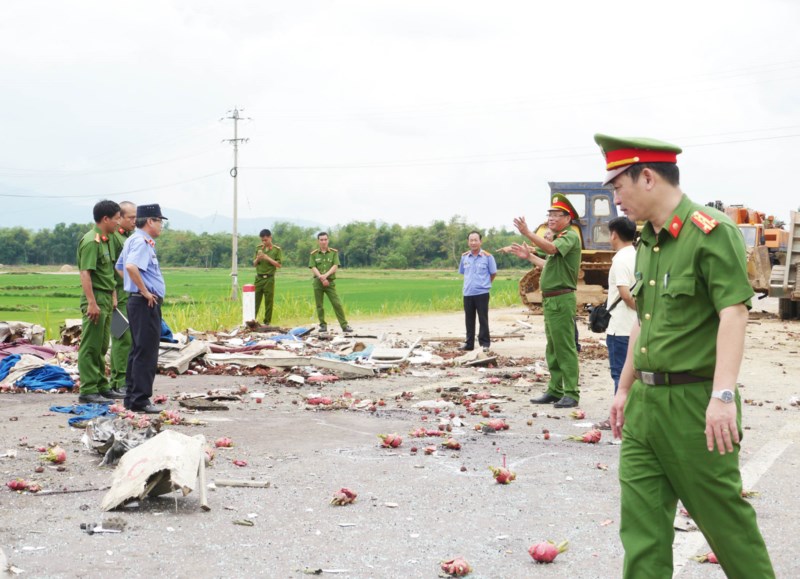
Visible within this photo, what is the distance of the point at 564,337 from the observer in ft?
32.4

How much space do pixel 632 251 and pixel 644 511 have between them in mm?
5210

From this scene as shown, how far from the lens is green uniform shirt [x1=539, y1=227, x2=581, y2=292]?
9.80 metres

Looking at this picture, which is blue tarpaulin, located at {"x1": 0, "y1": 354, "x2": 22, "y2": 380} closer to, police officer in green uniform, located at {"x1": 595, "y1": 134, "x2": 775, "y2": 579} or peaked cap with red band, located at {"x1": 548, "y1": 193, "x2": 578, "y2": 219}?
peaked cap with red band, located at {"x1": 548, "y1": 193, "x2": 578, "y2": 219}

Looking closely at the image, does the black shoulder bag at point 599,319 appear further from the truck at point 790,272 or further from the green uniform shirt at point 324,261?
the truck at point 790,272

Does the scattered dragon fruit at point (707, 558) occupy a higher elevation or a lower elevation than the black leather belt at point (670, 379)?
lower

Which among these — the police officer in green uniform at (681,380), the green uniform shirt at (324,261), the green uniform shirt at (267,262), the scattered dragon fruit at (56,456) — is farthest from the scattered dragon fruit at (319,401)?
the green uniform shirt at (267,262)

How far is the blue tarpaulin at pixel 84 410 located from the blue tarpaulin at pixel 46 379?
4.63 feet

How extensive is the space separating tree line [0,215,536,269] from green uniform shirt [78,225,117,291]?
8376 cm

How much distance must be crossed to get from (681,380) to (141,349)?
6.80 metres

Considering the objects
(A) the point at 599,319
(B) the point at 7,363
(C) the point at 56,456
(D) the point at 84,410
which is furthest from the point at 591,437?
(B) the point at 7,363

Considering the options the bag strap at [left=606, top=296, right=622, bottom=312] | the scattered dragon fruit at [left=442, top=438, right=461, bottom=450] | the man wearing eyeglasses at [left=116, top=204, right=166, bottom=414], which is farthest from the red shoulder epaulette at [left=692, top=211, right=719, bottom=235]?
the man wearing eyeglasses at [left=116, top=204, right=166, bottom=414]

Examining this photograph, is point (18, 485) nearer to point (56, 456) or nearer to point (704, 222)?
point (56, 456)

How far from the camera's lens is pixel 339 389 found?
11.6 meters

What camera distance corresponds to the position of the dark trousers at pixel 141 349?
30.2 ft
